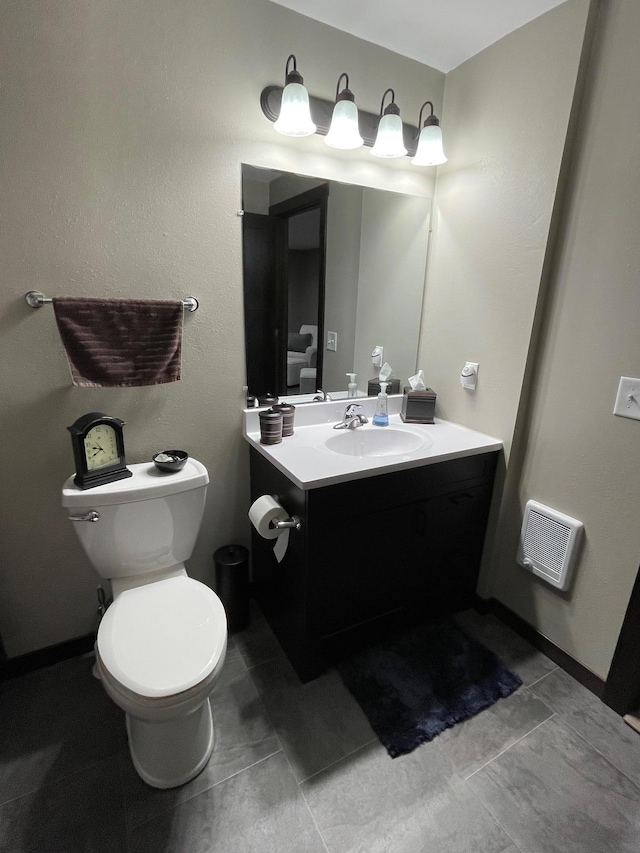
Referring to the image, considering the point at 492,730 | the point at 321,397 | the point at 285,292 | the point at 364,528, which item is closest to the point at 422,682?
the point at 492,730

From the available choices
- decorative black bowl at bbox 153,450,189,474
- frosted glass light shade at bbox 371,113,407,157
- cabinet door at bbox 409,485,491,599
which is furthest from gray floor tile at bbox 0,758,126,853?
frosted glass light shade at bbox 371,113,407,157

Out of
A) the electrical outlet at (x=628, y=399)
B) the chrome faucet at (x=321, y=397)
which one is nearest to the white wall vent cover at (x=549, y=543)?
the electrical outlet at (x=628, y=399)

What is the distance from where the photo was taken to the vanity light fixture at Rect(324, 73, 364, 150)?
1.48 m

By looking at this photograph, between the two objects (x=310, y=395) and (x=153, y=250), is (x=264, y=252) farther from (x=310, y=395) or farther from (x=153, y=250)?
(x=310, y=395)

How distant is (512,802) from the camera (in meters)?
1.21

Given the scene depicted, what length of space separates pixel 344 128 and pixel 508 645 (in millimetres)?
2109

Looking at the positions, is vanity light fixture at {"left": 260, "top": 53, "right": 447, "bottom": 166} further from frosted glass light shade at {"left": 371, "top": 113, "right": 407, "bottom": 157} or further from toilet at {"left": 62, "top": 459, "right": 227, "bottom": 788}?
toilet at {"left": 62, "top": 459, "right": 227, "bottom": 788}

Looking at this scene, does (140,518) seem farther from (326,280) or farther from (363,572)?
(326,280)

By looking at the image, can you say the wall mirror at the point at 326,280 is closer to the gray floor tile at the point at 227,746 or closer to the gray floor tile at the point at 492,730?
the gray floor tile at the point at 227,746

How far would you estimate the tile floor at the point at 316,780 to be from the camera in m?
1.12

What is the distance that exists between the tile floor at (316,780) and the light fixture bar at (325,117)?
6.73 ft

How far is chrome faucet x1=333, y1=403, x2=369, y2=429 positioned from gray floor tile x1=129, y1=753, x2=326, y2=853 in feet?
3.95

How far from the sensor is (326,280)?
1.84 metres

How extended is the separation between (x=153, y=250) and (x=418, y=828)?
1.91 m
